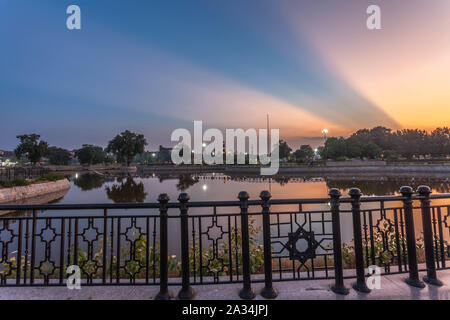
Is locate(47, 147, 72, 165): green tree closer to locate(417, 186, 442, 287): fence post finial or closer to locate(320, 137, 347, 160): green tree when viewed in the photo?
locate(320, 137, 347, 160): green tree

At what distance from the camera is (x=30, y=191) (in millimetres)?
19281

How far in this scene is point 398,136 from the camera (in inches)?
2596

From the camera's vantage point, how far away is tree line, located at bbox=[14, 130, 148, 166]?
45.7 metres

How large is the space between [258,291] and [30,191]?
76.9 feet

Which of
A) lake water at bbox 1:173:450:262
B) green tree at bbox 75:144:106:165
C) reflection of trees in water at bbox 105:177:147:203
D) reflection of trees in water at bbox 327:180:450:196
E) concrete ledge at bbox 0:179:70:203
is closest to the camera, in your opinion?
lake water at bbox 1:173:450:262

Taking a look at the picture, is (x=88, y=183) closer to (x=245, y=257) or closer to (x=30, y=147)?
(x=30, y=147)

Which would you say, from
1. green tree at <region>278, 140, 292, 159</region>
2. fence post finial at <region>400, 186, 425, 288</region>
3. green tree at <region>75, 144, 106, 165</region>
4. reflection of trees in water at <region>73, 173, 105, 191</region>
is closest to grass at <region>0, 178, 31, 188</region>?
reflection of trees in water at <region>73, 173, 105, 191</region>

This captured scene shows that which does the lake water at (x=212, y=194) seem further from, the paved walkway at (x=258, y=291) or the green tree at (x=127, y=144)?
the green tree at (x=127, y=144)

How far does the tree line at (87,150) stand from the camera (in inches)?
1800

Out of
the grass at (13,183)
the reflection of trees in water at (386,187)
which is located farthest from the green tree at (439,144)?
the grass at (13,183)

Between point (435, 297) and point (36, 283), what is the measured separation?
5.12m

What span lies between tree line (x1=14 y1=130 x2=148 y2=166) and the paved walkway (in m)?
55.5

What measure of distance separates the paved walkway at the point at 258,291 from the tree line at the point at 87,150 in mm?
55541
